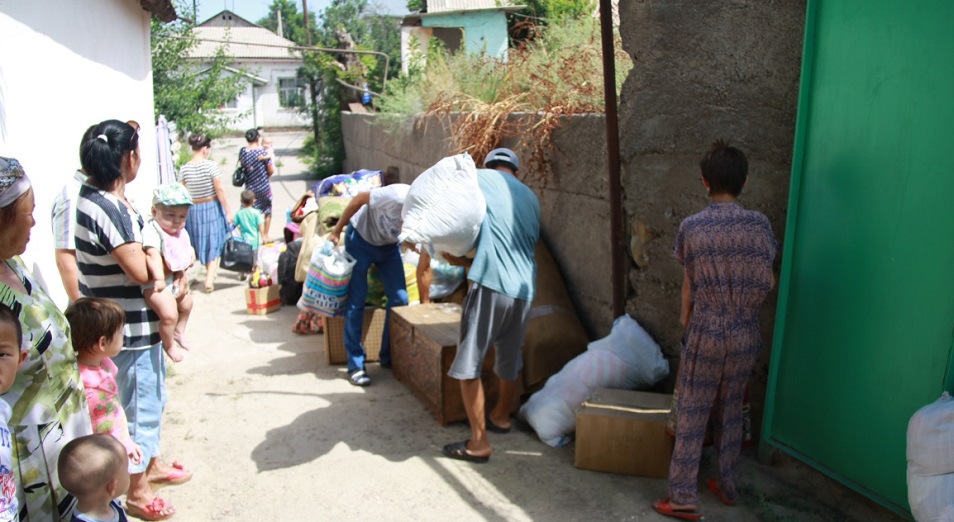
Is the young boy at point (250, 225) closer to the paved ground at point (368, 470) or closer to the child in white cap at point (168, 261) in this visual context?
the paved ground at point (368, 470)

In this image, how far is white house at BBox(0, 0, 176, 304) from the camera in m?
4.52

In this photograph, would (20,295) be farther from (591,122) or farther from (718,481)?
(591,122)

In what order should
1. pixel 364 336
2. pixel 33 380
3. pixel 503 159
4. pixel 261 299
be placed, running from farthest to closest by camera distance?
pixel 261 299 → pixel 364 336 → pixel 503 159 → pixel 33 380

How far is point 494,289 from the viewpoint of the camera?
13.4ft

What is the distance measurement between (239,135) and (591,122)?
35885 millimetres

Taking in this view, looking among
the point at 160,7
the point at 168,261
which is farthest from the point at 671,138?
the point at 160,7

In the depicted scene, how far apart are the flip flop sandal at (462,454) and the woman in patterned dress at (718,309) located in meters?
1.06

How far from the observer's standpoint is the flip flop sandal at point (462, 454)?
4.28 m

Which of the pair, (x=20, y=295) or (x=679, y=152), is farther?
(x=679, y=152)

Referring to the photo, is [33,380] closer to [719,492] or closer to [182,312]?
[182,312]

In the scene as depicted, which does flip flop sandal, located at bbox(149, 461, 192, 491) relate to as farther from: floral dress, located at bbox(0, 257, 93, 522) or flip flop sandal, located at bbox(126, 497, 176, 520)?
floral dress, located at bbox(0, 257, 93, 522)

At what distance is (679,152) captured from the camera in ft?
14.1

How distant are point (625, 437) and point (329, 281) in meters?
2.47

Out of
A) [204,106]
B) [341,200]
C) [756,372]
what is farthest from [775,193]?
[204,106]
